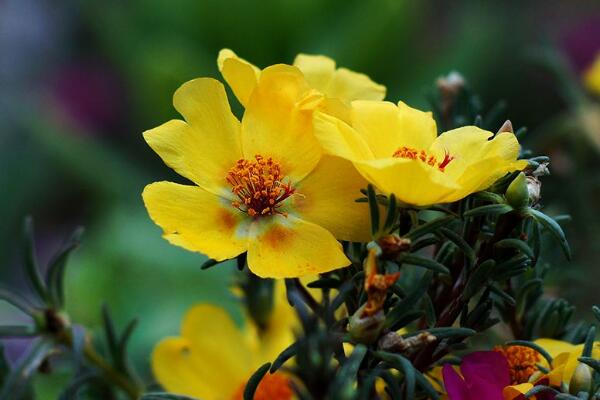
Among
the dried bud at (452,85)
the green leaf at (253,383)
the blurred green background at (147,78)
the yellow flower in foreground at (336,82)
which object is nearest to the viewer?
the green leaf at (253,383)

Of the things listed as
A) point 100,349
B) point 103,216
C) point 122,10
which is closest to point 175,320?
point 103,216

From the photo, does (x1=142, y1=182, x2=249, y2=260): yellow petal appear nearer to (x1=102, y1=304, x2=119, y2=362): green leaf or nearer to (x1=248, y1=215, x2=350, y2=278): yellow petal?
(x1=248, y1=215, x2=350, y2=278): yellow petal

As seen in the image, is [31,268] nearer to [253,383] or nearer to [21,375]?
[21,375]

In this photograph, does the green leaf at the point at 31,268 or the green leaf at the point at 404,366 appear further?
the green leaf at the point at 31,268

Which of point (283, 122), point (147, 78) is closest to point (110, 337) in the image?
point (283, 122)

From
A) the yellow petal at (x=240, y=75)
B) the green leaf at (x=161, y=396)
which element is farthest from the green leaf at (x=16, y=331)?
the yellow petal at (x=240, y=75)

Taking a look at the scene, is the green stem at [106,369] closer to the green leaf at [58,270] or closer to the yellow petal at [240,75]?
the green leaf at [58,270]

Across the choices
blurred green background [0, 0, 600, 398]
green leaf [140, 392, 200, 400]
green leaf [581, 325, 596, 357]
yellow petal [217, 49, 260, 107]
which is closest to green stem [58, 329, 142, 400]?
green leaf [140, 392, 200, 400]
